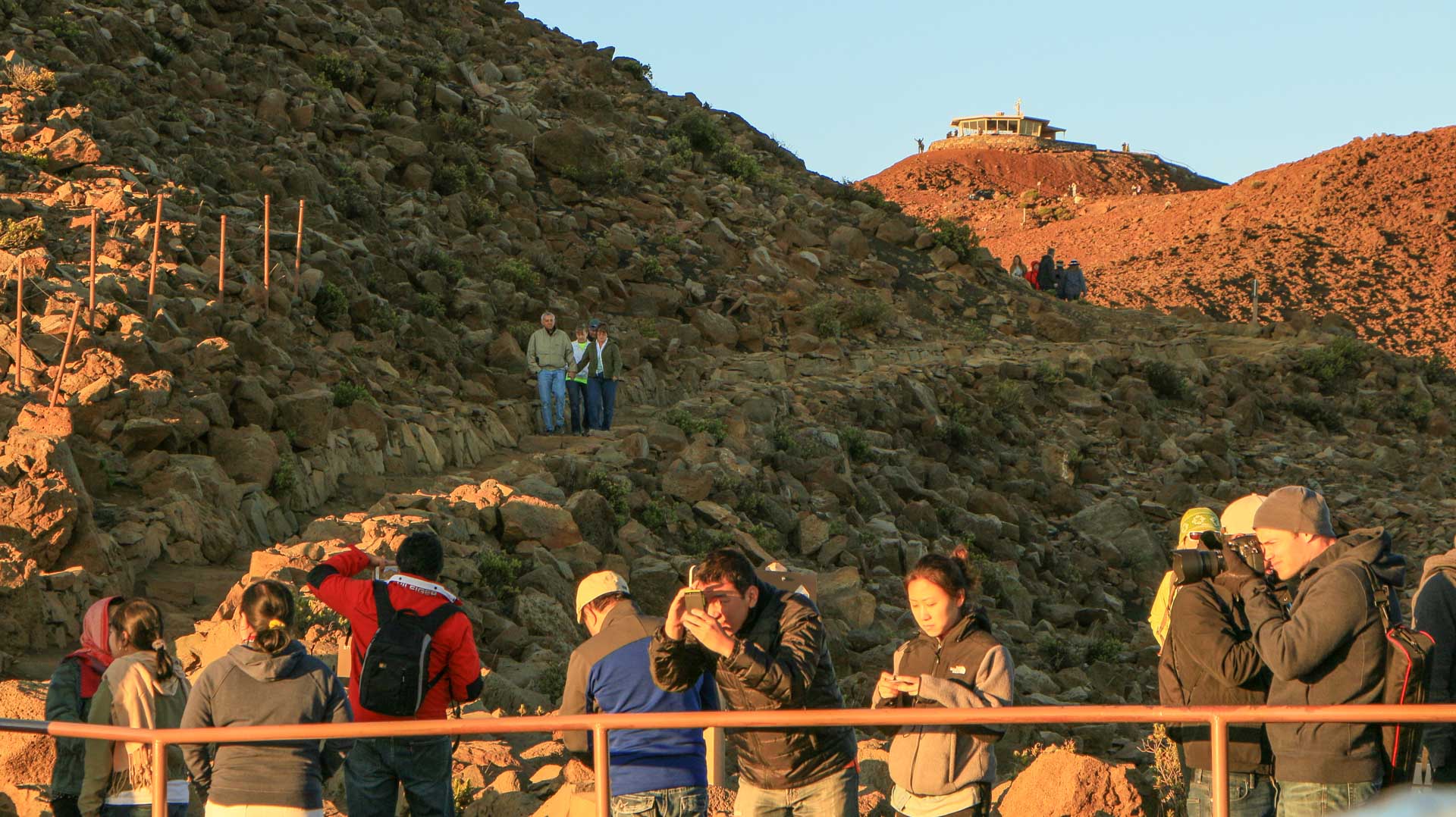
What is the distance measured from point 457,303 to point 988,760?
60.7ft

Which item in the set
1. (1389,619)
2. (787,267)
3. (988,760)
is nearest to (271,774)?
(988,760)

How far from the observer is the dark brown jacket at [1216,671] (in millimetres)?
5789

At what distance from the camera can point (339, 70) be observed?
1179 inches

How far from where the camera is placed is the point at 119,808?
6.86 metres

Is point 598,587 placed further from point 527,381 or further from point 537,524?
point 527,381

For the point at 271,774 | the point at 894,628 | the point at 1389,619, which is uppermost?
the point at 1389,619

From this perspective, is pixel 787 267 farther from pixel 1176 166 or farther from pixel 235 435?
pixel 1176 166

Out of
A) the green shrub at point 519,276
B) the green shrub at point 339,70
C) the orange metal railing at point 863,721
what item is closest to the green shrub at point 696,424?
the green shrub at point 519,276

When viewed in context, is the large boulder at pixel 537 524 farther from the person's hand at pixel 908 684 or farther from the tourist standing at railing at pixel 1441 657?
the tourist standing at railing at pixel 1441 657

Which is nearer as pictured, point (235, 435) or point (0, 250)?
point (235, 435)

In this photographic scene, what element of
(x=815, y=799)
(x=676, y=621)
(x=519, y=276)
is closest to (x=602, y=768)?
(x=676, y=621)

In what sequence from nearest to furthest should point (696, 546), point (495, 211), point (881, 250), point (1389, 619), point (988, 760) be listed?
point (1389, 619) → point (988, 760) → point (696, 546) → point (495, 211) → point (881, 250)

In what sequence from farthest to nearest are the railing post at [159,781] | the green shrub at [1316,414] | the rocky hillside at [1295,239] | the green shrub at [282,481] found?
the rocky hillside at [1295,239]
the green shrub at [1316,414]
the green shrub at [282,481]
the railing post at [159,781]

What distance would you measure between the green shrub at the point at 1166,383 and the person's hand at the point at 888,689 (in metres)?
25.8
